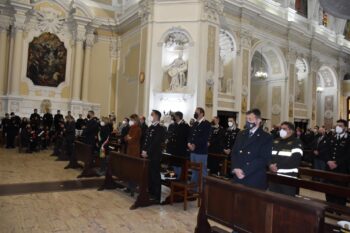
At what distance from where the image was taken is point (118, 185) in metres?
7.05

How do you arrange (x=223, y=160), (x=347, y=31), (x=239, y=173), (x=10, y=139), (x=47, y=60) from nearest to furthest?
(x=239, y=173) → (x=223, y=160) → (x=10, y=139) → (x=47, y=60) → (x=347, y=31)

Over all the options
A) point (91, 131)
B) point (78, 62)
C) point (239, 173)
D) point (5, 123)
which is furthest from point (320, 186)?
point (78, 62)

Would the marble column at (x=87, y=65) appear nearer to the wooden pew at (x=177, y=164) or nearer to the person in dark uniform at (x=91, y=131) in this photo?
the person in dark uniform at (x=91, y=131)

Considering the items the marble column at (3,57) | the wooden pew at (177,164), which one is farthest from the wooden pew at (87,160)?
the marble column at (3,57)

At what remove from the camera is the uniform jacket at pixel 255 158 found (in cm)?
394

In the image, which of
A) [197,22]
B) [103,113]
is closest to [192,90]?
[197,22]

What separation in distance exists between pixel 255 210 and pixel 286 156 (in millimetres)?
1614

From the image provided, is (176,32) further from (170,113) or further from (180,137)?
(180,137)

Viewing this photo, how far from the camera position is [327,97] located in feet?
74.8

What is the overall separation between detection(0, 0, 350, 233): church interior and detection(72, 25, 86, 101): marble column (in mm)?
68

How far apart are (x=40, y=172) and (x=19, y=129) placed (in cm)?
559

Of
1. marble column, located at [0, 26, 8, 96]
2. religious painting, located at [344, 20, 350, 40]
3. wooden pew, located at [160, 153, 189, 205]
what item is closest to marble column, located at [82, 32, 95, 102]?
marble column, located at [0, 26, 8, 96]

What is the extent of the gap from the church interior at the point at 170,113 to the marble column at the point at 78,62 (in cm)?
7

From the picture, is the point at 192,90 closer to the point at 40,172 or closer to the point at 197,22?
the point at 197,22
